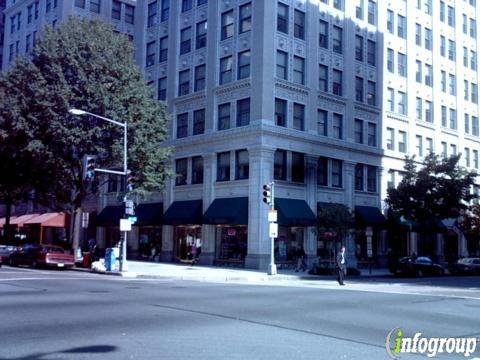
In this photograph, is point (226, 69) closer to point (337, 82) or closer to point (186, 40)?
point (186, 40)

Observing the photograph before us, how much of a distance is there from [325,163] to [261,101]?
779 centimetres

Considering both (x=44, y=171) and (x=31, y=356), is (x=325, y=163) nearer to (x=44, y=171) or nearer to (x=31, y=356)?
(x=44, y=171)

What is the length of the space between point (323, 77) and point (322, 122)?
11.3 feet

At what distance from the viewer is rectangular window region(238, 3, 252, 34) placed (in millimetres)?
38816

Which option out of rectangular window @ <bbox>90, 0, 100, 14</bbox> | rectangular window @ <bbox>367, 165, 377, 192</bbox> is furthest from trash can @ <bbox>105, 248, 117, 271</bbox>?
rectangular window @ <bbox>90, 0, 100, 14</bbox>

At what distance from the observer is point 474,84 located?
57500 millimetres

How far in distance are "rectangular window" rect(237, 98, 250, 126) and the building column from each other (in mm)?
2439

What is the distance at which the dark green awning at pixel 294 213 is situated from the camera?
1423 inches

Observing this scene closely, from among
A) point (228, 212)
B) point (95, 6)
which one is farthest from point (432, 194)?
point (95, 6)

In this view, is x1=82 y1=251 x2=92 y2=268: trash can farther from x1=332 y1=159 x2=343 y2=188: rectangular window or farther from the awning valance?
x1=332 y1=159 x2=343 y2=188: rectangular window

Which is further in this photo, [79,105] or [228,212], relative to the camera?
[228,212]

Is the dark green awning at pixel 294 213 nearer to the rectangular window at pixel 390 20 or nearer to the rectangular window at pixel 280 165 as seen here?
the rectangular window at pixel 280 165

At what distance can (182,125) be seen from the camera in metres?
43.7

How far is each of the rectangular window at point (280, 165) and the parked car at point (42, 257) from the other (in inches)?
563
